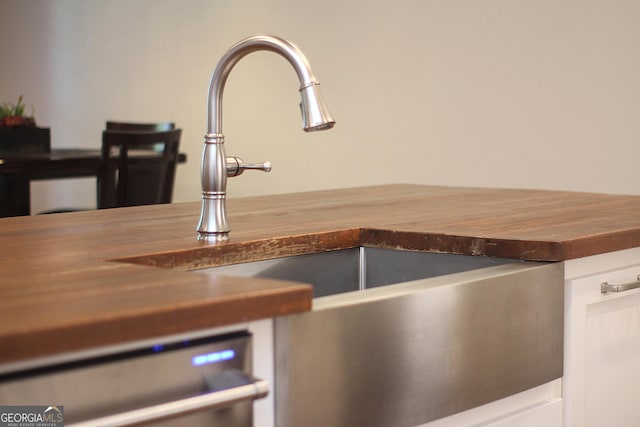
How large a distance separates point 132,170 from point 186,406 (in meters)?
3.10

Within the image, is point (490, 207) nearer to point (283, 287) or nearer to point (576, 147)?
point (283, 287)

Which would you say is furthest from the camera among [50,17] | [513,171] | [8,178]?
[50,17]

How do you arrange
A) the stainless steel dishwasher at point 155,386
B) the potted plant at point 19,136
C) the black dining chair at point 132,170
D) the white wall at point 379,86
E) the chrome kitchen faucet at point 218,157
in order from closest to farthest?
the stainless steel dishwasher at point 155,386, the chrome kitchen faucet at point 218,157, the black dining chair at point 132,170, the white wall at point 379,86, the potted plant at point 19,136

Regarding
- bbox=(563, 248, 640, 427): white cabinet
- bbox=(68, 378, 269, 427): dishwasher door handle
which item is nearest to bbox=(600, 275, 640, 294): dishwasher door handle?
bbox=(563, 248, 640, 427): white cabinet

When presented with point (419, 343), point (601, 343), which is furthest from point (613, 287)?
point (419, 343)

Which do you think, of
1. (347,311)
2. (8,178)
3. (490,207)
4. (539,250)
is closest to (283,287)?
(347,311)

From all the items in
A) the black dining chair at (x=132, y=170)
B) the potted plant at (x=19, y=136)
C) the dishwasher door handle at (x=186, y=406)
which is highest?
the potted plant at (x=19, y=136)

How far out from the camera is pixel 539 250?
1284 mm

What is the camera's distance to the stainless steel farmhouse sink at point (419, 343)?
98 cm

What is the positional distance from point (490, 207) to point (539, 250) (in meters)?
0.48

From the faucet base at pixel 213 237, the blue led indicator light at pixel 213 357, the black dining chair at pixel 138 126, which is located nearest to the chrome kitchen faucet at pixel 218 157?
the faucet base at pixel 213 237

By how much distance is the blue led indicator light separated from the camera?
0.88 meters

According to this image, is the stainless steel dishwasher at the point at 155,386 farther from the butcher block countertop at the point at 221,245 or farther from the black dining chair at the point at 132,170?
the black dining chair at the point at 132,170

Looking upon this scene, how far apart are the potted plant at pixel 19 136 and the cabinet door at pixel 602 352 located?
3.30 meters
